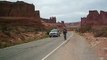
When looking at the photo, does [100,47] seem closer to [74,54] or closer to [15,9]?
[74,54]

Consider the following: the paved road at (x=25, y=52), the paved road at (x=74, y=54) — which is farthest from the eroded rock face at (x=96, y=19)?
the paved road at (x=74, y=54)

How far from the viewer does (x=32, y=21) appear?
87.7m

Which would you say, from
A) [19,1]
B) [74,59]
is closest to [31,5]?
[19,1]

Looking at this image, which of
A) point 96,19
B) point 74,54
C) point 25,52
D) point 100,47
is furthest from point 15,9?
point 74,54

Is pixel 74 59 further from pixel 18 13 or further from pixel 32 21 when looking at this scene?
pixel 18 13

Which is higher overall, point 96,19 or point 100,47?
point 96,19

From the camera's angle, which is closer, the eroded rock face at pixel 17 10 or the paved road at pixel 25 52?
the paved road at pixel 25 52

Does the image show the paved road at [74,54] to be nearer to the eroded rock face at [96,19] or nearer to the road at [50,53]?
the road at [50,53]

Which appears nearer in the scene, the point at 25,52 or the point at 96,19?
the point at 25,52

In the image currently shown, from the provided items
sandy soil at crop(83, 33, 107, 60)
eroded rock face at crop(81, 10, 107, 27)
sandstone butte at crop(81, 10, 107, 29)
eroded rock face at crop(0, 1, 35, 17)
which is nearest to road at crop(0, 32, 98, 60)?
sandy soil at crop(83, 33, 107, 60)

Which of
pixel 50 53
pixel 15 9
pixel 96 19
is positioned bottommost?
pixel 50 53

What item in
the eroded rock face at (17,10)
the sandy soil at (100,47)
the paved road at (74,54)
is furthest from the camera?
the eroded rock face at (17,10)

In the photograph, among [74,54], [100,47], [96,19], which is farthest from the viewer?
[96,19]

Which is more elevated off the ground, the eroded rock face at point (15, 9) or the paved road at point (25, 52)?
the eroded rock face at point (15, 9)
